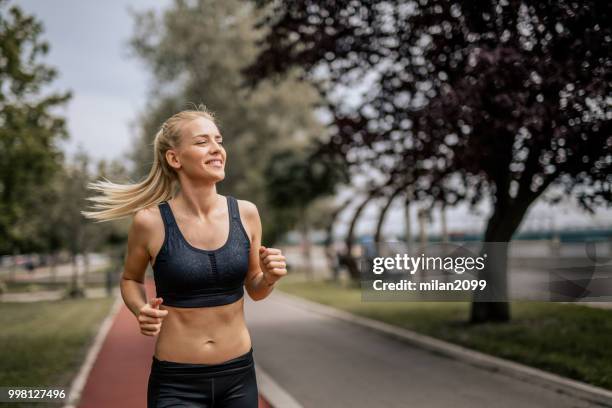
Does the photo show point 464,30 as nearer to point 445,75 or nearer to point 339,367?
point 445,75

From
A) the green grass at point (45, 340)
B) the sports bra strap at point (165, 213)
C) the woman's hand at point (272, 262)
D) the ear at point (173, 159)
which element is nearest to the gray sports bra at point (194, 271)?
the sports bra strap at point (165, 213)

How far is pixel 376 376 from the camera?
7.58 meters

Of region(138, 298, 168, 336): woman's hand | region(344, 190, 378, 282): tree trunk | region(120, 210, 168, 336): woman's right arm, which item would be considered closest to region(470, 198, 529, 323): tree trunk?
region(120, 210, 168, 336): woman's right arm

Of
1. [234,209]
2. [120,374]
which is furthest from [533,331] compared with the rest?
[234,209]

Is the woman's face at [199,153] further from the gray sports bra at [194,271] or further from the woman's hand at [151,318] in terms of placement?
the woman's hand at [151,318]

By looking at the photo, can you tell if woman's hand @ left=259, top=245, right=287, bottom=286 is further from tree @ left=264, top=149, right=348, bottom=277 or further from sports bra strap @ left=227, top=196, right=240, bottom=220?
tree @ left=264, top=149, right=348, bottom=277

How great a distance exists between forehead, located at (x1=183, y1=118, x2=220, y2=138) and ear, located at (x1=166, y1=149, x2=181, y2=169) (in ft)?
0.33

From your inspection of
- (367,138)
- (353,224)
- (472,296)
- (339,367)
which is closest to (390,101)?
(367,138)

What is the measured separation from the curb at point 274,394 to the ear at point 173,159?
4160mm

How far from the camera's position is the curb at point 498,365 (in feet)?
19.8

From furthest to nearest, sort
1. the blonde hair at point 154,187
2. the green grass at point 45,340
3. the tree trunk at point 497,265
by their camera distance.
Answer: the tree trunk at point 497,265 → the green grass at point 45,340 → the blonde hair at point 154,187

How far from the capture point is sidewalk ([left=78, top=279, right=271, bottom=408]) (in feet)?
21.2

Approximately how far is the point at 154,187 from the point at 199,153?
332 millimetres

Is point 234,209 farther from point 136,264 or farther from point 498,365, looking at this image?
point 498,365
